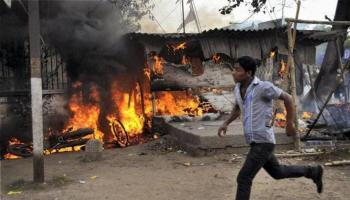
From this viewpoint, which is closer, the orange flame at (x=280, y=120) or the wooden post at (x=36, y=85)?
the wooden post at (x=36, y=85)

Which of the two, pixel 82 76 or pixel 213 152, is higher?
pixel 82 76

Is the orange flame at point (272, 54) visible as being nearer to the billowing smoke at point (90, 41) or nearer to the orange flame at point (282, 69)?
the orange flame at point (282, 69)

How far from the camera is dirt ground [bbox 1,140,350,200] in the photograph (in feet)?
21.7

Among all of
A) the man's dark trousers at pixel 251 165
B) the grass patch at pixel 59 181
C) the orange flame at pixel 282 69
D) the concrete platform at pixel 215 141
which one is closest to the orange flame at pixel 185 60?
the orange flame at pixel 282 69

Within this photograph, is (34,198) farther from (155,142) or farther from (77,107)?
(77,107)

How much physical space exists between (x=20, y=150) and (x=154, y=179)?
16.2 feet

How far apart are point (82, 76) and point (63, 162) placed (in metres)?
4.59

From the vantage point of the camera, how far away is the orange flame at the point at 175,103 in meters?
13.5

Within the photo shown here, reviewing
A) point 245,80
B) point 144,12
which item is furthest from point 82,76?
point 144,12

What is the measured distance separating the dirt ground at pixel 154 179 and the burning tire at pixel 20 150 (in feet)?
3.50

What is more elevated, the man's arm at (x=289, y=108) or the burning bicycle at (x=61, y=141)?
the man's arm at (x=289, y=108)

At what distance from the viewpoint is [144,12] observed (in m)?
30.0

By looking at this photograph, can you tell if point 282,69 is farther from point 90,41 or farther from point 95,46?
point 90,41

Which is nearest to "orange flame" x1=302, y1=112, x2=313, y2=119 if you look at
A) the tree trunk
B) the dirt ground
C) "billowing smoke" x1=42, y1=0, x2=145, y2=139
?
the tree trunk
